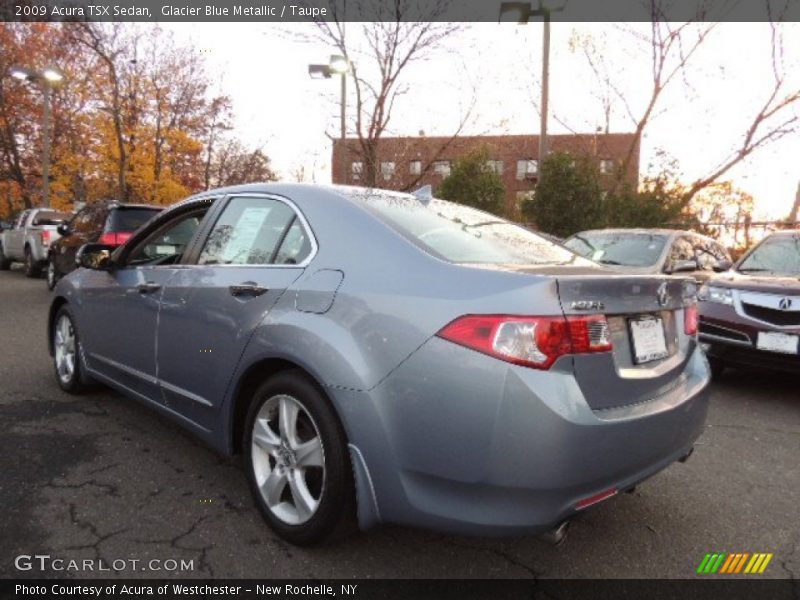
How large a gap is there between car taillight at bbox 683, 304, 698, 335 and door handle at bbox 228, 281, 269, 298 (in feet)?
6.22

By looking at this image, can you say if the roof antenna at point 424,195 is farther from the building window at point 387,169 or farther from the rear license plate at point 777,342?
the building window at point 387,169

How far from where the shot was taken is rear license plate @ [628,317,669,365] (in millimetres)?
2242

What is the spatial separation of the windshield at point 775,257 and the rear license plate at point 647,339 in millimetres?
3983

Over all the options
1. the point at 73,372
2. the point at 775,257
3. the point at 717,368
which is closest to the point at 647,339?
the point at 73,372

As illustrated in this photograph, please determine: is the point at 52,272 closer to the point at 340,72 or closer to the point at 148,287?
the point at 340,72

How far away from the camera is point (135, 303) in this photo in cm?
349

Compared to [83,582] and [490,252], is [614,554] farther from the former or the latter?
[83,582]

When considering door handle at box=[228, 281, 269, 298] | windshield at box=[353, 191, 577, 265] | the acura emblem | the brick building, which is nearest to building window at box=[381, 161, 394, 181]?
the brick building

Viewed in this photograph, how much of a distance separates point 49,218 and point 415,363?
16650 mm

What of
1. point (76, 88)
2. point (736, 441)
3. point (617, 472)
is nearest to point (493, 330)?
point (617, 472)

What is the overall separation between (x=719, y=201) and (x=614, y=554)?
137ft

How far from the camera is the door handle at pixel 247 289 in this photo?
2.63m

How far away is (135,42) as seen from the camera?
72.2 feet

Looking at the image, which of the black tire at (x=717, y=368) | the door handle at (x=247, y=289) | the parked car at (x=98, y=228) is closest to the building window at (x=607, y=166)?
the black tire at (x=717, y=368)
